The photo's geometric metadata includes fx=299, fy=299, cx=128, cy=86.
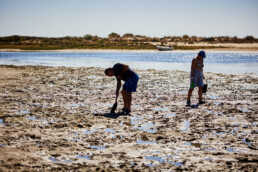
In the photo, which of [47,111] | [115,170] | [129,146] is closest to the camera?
[115,170]

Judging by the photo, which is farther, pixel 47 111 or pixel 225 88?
pixel 225 88

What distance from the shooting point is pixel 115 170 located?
4.70m

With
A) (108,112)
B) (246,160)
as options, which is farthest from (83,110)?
(246,160)

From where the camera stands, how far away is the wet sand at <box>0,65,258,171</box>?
5027 millimetres

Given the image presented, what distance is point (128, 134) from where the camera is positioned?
22.3 ft

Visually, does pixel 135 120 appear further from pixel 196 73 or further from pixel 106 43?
pixel 106 43

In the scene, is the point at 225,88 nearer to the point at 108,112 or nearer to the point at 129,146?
the point at 108,112

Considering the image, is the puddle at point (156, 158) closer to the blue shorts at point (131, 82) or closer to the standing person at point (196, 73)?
the blue shorts at point (131, 82)

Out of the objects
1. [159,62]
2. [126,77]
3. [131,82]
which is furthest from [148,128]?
[159,62]

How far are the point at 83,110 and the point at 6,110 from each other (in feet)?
7.78

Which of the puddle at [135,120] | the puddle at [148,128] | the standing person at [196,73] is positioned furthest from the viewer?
the standing person at [196,73]

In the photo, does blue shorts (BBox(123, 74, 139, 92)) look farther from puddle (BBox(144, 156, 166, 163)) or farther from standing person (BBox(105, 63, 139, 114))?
puddle (BBox(144, 156, 166, 163))

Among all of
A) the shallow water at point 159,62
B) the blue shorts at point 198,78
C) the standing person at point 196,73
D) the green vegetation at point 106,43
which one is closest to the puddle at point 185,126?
the standing person at point 196,73

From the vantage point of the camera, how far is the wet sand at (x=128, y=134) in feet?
16.5
